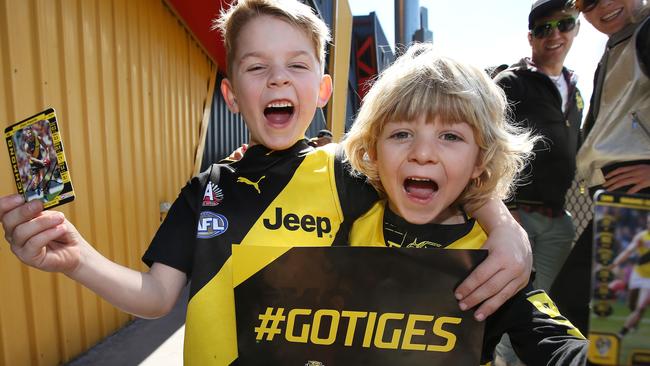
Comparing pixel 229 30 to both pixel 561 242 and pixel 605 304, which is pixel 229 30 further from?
pixel 561 242

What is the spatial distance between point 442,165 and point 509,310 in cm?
41

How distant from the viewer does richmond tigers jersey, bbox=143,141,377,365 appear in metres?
1.27

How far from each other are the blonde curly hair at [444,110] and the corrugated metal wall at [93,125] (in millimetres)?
1920

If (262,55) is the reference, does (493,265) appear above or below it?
below

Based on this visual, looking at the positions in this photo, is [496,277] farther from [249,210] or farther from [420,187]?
[249,210]

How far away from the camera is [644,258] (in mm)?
714

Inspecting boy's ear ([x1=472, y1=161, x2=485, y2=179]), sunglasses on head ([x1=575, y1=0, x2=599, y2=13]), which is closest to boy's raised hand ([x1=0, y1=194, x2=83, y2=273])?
boy's ear ([x1=472, y1=161, x2=485, y2=179])

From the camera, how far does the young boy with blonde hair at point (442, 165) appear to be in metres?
1.14

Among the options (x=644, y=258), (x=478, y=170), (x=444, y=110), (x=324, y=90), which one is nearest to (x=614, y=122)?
(x=478, y=170)

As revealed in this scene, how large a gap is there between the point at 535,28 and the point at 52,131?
9.22ft

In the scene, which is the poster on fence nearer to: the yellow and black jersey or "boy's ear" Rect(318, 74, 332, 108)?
the yellow and black jersey

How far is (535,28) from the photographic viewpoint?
283cm

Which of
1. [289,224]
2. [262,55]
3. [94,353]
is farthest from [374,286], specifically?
[94,353]

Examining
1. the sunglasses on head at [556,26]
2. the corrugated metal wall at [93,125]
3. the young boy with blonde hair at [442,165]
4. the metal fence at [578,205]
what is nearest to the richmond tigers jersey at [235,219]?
the young boy with blonde hair at [442,165]
